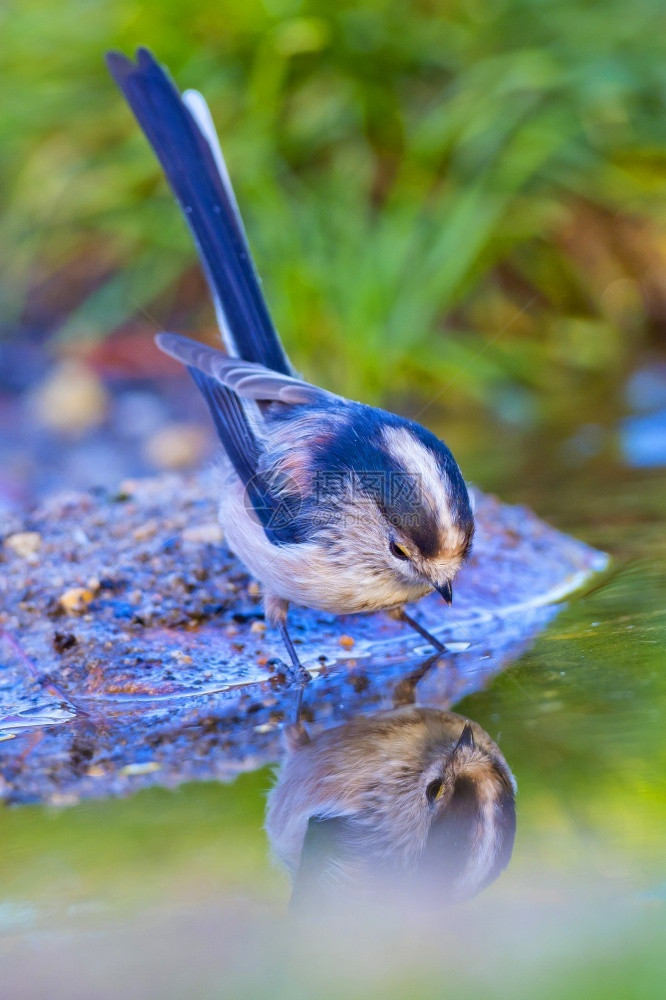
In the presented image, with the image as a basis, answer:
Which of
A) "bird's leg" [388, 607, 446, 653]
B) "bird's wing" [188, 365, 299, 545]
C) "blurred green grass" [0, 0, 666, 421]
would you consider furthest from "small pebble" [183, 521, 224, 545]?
"blurred green grass" [0, 0, 666, 421]

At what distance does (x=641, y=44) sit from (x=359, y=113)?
185cm

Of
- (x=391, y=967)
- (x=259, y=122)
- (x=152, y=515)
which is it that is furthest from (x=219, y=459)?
(x=259, y=122)

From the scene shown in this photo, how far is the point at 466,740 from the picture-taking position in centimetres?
268

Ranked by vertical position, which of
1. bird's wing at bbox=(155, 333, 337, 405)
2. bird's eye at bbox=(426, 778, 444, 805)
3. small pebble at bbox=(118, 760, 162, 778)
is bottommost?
bird's eye at bbox=(426, 778, 444, 805)

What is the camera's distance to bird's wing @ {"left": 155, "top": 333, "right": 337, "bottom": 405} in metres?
3.53

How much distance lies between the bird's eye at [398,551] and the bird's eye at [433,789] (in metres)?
0.69

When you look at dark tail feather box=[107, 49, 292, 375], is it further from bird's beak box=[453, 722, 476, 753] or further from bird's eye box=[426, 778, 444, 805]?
bird's eye box=[426, 778, 444, 805]

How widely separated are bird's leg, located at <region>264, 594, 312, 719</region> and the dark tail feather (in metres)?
0.86

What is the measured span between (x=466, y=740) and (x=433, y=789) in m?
0.23

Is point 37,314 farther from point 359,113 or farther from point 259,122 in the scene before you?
point 359,113

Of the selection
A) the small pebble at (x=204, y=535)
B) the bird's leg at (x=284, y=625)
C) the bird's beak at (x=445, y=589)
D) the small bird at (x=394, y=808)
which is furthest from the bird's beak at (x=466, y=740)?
the small pebble at (x=204, y=535)

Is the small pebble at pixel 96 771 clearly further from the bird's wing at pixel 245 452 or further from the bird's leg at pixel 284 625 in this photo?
the bird's wing at pixel 245 452

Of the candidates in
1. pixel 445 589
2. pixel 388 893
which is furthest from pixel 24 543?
pixel 388 893

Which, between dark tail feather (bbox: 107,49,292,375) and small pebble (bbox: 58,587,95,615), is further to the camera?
dark tail feather (bbox: 107,49,292,375)
